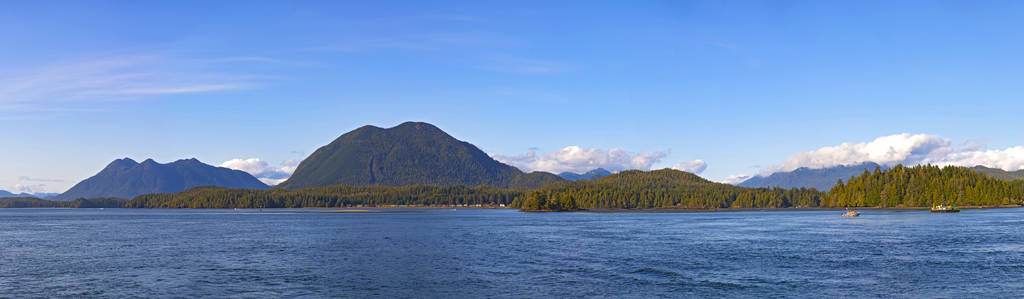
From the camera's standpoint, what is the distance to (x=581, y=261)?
78.2m

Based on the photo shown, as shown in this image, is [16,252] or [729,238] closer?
[16,252]

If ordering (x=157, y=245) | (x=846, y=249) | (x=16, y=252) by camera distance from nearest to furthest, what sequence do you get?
(x=846, y=249) → (x=16, y=252) → (x=157, y=245)

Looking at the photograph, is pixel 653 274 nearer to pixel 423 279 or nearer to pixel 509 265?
pixel 509 265

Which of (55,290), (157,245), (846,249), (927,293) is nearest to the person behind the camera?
(927,293)

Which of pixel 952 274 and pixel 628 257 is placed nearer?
pixel 952 274

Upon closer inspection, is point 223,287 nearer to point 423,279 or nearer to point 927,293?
point 423,279

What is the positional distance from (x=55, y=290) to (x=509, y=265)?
4159 cm

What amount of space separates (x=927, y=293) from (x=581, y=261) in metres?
35.1

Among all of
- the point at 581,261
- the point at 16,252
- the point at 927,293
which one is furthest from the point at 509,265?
the point at 16,252

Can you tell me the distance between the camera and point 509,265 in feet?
246

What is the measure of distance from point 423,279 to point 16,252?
68.6 meters

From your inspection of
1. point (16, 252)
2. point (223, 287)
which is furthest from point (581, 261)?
point (16, 252)

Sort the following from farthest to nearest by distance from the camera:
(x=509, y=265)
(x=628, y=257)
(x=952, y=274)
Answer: (x=628, y=257)
(x=509, y=265)
(x=952, y=274)

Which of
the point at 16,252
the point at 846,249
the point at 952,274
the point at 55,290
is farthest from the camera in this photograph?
the point at 16,252
